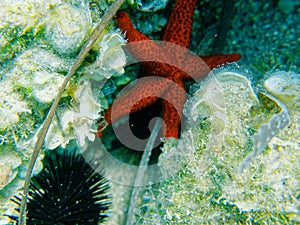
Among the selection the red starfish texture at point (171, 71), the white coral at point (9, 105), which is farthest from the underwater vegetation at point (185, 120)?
the red starfish texture at point (171, 71)

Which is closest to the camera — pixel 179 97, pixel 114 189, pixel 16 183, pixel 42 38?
pixel 42 38

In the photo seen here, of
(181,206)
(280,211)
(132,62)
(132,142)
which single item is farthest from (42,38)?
(280,211)

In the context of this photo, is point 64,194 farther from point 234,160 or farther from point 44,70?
point 234,160

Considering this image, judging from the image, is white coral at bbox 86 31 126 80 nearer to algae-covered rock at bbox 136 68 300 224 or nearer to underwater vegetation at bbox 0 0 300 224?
underwater vegetation at bbox 0 0 300 224

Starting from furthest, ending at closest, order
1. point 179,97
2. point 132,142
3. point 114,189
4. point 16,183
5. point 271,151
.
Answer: point 114,189 → point 132,142 → point 179,97 → point 16,183 → point 271,151

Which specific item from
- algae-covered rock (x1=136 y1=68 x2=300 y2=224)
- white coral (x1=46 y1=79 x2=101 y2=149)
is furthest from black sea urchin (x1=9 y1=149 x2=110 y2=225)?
algae-covered rock (x1=136 y1=68 x2=300 y2=224)

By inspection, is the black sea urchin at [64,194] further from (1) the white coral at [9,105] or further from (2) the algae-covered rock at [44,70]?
(1) the white coral at [9,105]

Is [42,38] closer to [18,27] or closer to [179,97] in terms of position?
[18,27]
